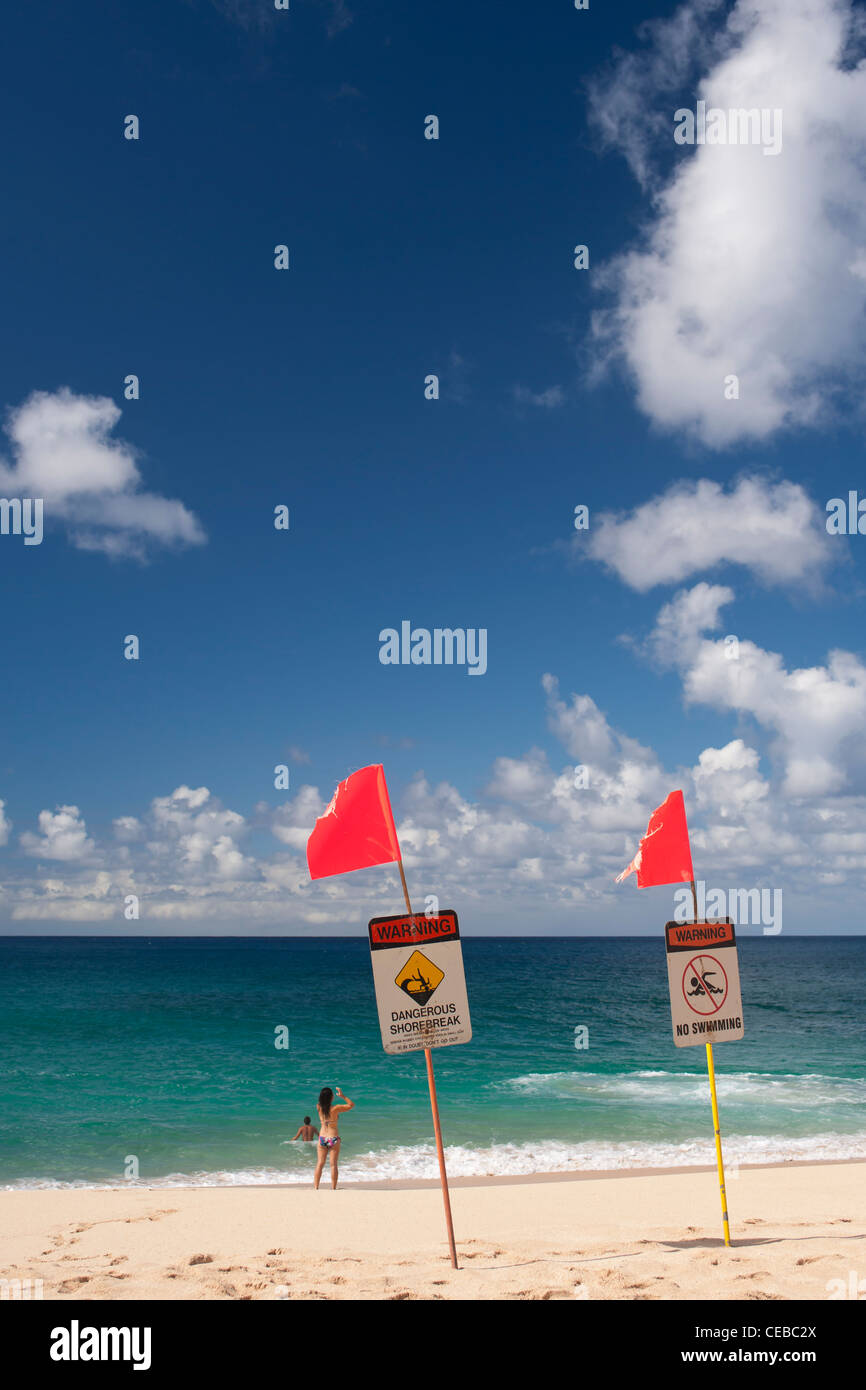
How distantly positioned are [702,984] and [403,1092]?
64.2ft

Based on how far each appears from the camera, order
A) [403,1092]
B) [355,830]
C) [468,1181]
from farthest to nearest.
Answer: [403,1092] < [468,1181] < [355,830]

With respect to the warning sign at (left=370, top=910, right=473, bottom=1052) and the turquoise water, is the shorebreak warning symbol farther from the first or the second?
the turquoise water

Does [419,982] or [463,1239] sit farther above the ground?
[419,982]

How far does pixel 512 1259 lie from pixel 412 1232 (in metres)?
3.08

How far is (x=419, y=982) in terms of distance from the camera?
23.8 feet

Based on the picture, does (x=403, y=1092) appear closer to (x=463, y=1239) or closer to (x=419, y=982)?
(x=463, y=1239)

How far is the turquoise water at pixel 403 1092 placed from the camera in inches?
677

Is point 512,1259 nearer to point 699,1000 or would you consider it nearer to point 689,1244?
point 689,1244

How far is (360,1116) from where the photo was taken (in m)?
21.4

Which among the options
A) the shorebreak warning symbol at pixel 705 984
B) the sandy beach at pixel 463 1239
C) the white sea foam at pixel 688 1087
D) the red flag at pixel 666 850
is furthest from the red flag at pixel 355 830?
the white sea foam at pixel 688 1087

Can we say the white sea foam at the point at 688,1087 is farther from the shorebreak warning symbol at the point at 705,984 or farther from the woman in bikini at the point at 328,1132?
the shorebreak warning symbol at the point at 705,984

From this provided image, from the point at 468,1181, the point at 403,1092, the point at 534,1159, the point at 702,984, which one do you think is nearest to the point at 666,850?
the point at 702,984

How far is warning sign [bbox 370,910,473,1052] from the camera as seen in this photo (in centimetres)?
717
